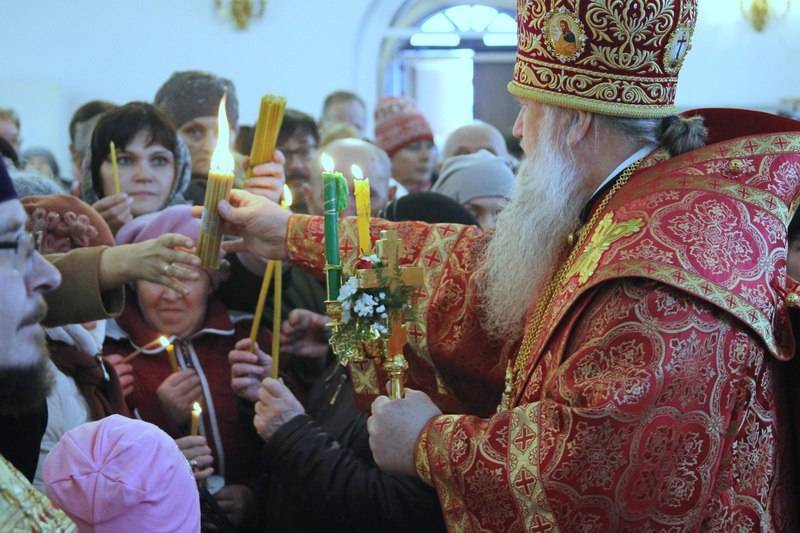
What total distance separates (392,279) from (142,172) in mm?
2147

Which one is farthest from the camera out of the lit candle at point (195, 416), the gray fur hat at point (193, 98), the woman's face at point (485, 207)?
the gray fur hat at point (193, 98)

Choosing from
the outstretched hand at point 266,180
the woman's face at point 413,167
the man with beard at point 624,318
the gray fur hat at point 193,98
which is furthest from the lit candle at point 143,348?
the woman's face at point 413,167

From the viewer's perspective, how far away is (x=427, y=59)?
14.0 meters

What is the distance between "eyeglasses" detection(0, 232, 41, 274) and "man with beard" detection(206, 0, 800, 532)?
863 millimetres

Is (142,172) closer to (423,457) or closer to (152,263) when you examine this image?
(152,263)

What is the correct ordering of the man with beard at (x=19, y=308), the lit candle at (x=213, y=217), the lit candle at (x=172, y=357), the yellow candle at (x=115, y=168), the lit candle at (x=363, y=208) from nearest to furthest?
the man with beard at (x=19, y=308) < the lit candle at (x=363, y=208) < the lit candle at (x=213, y=217) < the lit candle at (x=172, y=357) < the yellow candle at (x=115, y=168)

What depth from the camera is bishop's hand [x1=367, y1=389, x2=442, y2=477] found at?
2.55m

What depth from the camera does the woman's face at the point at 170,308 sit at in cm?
369

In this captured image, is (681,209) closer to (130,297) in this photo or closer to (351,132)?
(130,297)

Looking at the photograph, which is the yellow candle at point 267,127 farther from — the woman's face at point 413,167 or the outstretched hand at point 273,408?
the woman's face at point 413,167

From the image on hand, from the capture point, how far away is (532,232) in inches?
114

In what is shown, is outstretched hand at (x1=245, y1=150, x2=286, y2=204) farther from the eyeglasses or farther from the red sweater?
the eyeglasses

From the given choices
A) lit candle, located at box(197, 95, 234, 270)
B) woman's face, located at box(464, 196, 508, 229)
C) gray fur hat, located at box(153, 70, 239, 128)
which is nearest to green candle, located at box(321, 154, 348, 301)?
lit candle, located at box(197, 95, 234, 270)

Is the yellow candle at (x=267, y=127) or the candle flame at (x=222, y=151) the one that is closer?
the candle flame at (x=222, y=151)
